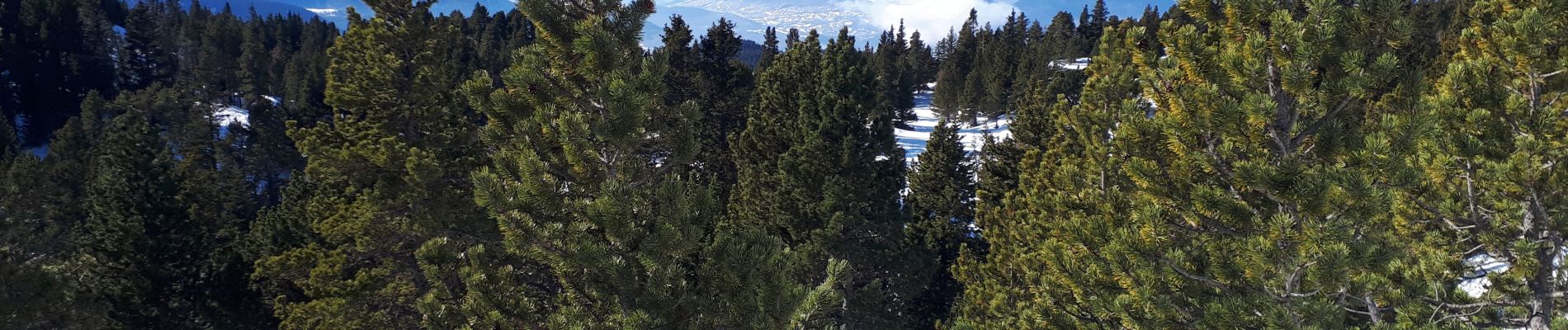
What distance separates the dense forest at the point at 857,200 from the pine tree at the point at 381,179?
67 millimetres

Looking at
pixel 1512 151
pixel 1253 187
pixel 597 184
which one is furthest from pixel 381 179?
pixel 1512 151

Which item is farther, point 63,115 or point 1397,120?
point 63,115

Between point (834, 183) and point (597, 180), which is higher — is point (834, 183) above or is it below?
below

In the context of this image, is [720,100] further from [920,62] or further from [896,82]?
[920,62]

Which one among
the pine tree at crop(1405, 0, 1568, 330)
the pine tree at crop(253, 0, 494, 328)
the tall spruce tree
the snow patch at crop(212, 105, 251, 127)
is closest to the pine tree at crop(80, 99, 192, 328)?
the pine tree at crop(253, 0, 494, 328)

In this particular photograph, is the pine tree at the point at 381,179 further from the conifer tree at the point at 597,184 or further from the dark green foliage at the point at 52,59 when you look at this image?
the dark green foliage at the point at 52,59

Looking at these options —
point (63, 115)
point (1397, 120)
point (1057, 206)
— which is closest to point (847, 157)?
point (1057, 206)

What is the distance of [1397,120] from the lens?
239 inches

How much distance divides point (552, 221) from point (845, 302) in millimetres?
13771

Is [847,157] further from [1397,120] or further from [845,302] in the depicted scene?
[1397,120]

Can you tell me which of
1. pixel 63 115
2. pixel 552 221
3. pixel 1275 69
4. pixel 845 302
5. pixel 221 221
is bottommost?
pixel 845 302

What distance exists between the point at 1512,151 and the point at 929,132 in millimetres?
60866

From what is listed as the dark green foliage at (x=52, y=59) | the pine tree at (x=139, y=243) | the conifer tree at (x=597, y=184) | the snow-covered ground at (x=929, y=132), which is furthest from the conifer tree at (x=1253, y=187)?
the dark green foliage at (x=52, y=59)

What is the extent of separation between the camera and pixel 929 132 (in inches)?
2667
